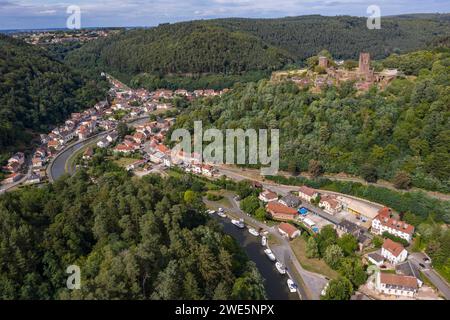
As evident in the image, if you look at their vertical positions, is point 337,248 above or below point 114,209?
below

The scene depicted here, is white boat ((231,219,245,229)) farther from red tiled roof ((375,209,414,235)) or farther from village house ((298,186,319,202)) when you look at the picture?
red tiled roof ((375,209,414,235))

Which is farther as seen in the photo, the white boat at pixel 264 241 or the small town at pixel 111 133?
the small town at pixel 111 133

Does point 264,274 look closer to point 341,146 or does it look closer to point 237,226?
point 237,226

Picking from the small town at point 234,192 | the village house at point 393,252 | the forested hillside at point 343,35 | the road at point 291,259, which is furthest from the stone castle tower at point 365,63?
the forested hillside at point 343,35

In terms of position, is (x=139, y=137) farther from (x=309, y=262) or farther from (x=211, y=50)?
(x=211, y=50)

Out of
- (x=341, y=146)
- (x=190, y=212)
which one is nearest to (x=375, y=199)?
(x=341, y=146)

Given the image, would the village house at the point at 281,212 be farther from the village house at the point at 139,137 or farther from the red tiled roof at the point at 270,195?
the village house at the point at 139,137

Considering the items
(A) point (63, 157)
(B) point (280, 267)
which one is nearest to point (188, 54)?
(A) point (63, 157)
